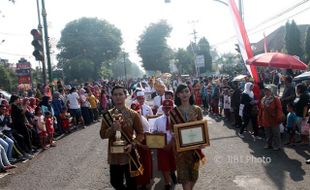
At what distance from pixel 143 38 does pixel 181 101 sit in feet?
228

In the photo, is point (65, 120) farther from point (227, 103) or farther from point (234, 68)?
point (234, 68)

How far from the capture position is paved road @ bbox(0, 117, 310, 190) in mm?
7557

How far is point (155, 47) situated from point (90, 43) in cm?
1144

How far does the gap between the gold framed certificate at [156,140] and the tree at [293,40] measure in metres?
44.1

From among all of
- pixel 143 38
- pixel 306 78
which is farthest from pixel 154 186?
pixel 143 38

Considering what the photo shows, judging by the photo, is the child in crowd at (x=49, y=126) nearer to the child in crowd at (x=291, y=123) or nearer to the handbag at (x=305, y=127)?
the child in crowd at (x=291, y=123)

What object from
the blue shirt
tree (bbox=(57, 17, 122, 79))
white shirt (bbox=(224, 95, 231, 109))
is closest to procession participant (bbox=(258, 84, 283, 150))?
the blue shirt

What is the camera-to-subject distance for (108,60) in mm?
70375

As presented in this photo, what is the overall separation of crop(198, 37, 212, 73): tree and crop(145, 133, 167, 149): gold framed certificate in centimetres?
5893

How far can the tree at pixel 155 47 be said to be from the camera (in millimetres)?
71438

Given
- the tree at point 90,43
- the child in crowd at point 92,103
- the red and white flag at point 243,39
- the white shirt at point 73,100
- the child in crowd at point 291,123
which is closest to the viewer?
the child in crowd at point 291,123

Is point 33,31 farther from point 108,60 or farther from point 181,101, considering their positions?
point 108,60

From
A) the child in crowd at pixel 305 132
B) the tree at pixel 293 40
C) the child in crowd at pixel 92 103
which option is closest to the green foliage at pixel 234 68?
the tree at pixel 293 40

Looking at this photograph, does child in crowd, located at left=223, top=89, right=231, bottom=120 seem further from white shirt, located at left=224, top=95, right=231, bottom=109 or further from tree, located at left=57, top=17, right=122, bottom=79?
tree, located at left=57, top=17, right=122, bottom=79
